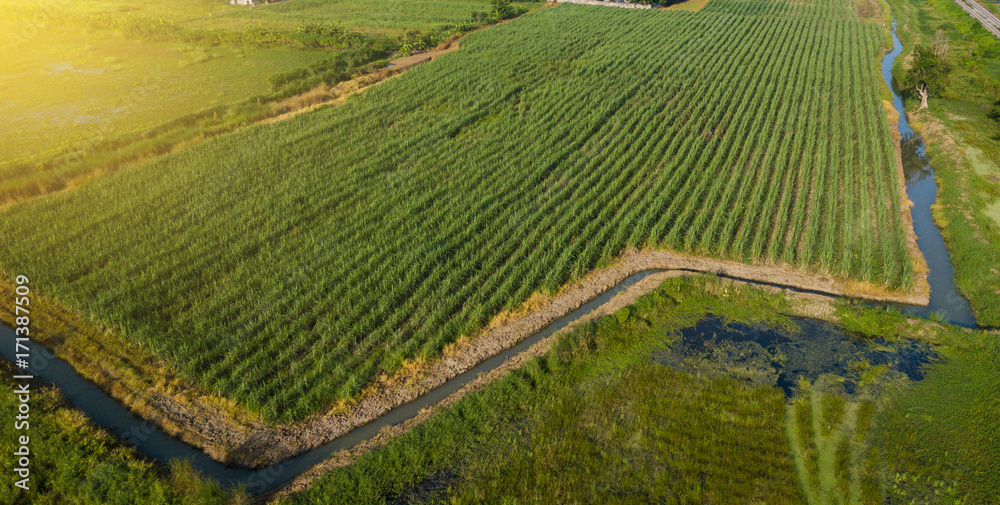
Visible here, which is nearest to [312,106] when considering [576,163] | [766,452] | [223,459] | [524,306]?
[576,163]

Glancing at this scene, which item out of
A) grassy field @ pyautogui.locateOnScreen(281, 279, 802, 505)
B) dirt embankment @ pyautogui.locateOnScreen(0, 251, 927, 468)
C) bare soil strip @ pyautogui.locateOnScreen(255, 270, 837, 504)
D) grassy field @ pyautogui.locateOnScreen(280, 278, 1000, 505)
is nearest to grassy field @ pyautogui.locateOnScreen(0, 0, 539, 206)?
dirt embankment @ pyautogui.locateOnScreen(0, 251, 927, 468)

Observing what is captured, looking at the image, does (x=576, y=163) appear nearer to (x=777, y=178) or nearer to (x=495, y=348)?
(x=777, y=178)

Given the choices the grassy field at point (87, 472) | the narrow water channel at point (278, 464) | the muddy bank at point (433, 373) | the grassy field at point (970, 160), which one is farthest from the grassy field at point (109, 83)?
the grassy field at point (970, 160)

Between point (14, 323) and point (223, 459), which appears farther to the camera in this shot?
point (14, 323)

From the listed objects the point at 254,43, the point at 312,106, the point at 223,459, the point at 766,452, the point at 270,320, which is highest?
the point at 254,43

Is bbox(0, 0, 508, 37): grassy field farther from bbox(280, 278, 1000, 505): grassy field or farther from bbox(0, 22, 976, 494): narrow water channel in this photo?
bbox(280, 278, 1000, 505): grassy field

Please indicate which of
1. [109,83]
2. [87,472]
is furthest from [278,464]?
[109,83]
